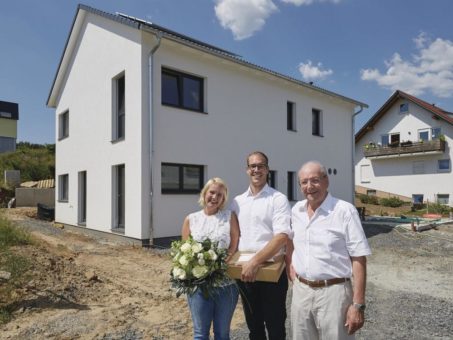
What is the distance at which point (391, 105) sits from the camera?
2942 centimetres

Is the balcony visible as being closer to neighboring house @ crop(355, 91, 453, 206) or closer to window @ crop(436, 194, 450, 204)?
neighboring house @ crop(355, 91, 453, 206)

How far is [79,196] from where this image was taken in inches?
523

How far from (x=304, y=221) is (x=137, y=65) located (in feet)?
28.3

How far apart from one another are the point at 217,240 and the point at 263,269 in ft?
1.31

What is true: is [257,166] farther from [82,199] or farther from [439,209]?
[439,209]

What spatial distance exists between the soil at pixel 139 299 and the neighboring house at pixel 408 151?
20.7 m

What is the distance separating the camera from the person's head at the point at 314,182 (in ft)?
8.03

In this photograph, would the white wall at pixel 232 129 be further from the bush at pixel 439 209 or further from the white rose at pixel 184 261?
the bush at pixel 439 209

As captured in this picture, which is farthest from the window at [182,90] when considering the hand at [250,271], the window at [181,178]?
the hand at [250,271]

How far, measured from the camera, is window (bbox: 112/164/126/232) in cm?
1088

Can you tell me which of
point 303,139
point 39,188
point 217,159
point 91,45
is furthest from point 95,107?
point 39,188

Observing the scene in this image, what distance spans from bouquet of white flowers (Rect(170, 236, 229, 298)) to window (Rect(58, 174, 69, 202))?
45.5 ft

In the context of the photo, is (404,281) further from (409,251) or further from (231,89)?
(231,89)

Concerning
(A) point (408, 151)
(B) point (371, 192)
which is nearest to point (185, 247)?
(A) point (408, 151)
